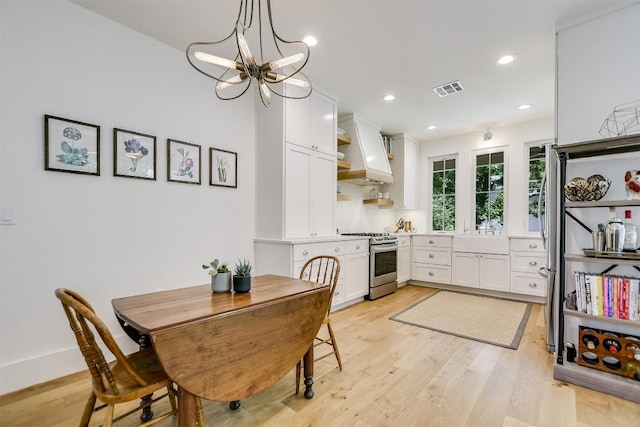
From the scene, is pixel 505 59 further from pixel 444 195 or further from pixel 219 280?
pixel 219 280

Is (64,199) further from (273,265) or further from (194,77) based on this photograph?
(273,265)

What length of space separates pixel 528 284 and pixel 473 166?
2.05 m

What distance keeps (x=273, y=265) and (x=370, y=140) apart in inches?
101

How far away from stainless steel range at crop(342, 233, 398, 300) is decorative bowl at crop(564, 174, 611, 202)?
230 centimetres

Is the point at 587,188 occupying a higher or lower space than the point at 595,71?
lower

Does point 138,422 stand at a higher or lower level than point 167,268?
lower

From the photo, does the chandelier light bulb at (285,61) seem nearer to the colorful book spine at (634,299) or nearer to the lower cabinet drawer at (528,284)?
the colorful book spine at (634,299)

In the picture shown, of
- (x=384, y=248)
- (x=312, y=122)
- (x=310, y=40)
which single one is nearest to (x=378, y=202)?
(x=384, y=248)

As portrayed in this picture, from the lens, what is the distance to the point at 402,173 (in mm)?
5203

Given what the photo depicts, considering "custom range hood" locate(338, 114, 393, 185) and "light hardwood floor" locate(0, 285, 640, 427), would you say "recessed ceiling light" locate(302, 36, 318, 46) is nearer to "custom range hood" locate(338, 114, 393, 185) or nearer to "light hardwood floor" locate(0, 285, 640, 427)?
"custom range hood" locate(338, 114, 393, 185)

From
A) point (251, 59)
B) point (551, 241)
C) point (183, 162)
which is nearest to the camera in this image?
point (251, 59)

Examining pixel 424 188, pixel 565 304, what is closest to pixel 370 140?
pixel 424 188

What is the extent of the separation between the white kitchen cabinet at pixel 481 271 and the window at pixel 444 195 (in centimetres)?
80

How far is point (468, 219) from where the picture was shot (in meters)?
5.10
